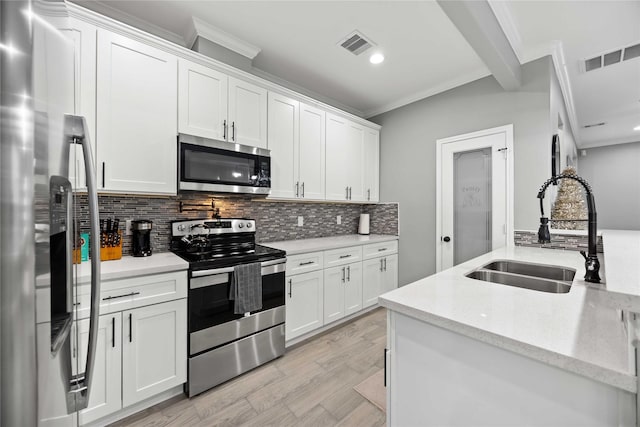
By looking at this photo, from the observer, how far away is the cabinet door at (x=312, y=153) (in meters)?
2.88

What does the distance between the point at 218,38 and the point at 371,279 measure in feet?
9.77

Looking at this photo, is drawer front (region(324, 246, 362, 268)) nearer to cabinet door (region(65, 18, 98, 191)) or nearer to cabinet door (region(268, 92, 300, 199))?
cabinet door (region(268, 92, 300, 199))

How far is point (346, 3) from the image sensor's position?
1957mm

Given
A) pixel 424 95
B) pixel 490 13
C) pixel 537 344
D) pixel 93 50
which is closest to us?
pixel 537 344

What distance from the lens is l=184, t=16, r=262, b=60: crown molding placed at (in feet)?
7.09

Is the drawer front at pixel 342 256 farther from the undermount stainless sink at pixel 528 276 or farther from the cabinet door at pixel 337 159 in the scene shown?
the undermount stainless sink at pixel 528 276

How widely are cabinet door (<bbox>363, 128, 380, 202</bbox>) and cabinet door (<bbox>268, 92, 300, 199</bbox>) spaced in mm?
1229

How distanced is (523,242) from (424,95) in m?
2.08

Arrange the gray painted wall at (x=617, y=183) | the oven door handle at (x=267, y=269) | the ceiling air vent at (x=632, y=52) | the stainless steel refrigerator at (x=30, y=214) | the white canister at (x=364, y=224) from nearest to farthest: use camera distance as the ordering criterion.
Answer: the stainless steel refrigerator at (x=30, y=214), the oven door handle at (x=267, y=269), the ceiling air vent at (x=632, y=52), the white canister at (x=364, y=224), the gray painted wall at (x=617, y=183)

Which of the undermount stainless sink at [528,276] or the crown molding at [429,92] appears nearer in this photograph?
the undermount stainless sink at [528,276]

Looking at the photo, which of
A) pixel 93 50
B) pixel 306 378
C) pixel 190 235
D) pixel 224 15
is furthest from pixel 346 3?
pixel 306 378

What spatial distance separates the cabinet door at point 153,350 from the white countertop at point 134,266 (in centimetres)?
23

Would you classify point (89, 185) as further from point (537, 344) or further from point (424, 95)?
point (424, 95)

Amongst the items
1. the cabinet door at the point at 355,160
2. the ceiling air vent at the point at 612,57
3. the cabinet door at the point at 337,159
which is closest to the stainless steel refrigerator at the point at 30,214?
the cabinet door at the point at 337,159
